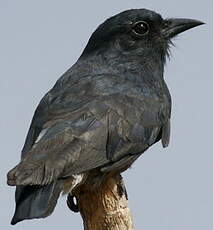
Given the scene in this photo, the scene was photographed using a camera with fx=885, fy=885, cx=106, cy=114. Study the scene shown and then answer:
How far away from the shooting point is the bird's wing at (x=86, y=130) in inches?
323

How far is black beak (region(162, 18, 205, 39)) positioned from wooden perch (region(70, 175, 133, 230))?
2909 mm

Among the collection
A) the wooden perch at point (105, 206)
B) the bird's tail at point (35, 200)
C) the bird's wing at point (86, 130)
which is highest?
the bird's wing at point (86, 130)

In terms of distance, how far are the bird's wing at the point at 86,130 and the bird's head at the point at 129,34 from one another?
904 millimetres

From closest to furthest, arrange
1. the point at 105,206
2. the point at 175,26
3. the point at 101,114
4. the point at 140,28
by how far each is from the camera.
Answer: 1. the point at 105,206
2. the point at 101,114
3. the point at 140,28
4. the point at 175,26

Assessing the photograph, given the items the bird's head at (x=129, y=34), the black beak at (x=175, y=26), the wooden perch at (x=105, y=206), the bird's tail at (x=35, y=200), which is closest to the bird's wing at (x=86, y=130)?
the bird's tail at (x=35, y=200)

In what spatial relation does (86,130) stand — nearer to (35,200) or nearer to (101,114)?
(101,114)

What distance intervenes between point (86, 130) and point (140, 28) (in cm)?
259

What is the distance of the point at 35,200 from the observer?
7914 mm

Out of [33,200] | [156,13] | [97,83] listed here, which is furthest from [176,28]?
[33,200]

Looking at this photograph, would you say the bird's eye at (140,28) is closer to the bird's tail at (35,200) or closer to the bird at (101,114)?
the bird at (101,114)

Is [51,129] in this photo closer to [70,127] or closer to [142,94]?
[70,127]

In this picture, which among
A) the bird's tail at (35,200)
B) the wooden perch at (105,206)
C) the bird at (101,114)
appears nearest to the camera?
the bird's tail at (35,200)

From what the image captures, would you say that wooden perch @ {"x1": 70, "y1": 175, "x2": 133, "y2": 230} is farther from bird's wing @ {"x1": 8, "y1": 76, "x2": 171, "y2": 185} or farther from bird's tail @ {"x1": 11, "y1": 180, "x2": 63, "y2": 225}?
bird's tail @ {"x1": 11, "y1": 180, "x2": 63, "y2": 225}

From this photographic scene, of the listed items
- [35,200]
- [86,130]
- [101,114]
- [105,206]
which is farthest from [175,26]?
[35,200]
